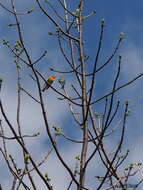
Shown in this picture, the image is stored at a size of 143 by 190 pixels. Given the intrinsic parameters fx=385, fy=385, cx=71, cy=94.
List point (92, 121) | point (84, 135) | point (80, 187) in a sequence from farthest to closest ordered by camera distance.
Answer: point (92, 121) < point (84, 135) < point (80, 187)

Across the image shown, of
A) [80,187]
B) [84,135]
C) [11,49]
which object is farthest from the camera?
[11,49]

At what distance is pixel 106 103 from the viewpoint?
4.95m

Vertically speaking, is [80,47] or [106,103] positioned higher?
[80,47]

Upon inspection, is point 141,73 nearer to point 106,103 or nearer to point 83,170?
point 106,103

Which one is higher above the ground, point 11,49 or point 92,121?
point 11,49

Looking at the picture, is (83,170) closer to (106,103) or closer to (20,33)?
(106,103)

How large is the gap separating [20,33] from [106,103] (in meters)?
1.40

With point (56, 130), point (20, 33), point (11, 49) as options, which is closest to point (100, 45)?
point (20, 33)

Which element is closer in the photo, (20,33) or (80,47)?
(20,33)

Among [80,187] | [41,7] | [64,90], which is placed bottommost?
[80,187]

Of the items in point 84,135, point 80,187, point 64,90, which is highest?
point 64,90

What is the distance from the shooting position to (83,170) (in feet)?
13.8

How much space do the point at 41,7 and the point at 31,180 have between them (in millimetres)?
2416

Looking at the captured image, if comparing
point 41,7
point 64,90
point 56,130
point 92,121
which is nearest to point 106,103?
point 92,121
